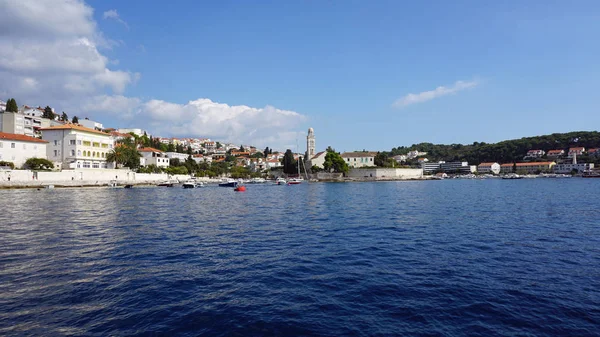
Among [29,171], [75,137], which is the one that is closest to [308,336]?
[29,171]

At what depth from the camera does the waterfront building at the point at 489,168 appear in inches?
6161

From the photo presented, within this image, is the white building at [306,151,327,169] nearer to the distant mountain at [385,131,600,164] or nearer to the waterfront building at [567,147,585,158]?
the distant mountain at [385,131,600,164]

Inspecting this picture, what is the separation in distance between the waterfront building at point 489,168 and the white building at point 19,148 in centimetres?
16254

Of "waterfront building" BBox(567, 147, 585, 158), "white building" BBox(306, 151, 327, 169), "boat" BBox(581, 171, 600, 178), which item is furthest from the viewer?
"waterfront building" BBox(567, 147, 585, 158)

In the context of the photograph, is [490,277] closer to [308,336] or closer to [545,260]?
[545,260]

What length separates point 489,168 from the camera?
15825 cm

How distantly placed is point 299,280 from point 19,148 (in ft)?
210

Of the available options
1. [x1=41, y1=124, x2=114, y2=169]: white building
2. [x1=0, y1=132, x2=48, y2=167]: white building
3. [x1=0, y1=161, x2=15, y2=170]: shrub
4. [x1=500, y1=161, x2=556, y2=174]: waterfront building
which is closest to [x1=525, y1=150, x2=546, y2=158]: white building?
[x1=500, y1=161, x2=556, y2=174]: waterfront building

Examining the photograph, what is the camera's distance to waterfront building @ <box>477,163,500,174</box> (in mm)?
156500

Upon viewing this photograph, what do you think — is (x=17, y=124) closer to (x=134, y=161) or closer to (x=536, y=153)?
(x=134, y=161)

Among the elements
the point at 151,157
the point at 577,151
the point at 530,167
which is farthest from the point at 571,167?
the point at 151,157

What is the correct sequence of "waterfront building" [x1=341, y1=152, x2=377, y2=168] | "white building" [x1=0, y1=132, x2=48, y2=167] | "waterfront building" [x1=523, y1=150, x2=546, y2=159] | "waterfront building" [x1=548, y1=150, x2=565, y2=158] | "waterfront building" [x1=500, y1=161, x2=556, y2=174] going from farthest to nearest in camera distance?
"waterfront building" [x1=523, y1=150, x2=546, y2=159], "waterfront building" [x1=548, y1=150, x2=565, y2=158], "waterfront building" [x1=500, y1=161, x2=556, y2=174], "waterfront building" [x1=341, y1=152, x2=377, y2=168], "white building" [x1=0, y1=132, x2=48, y2=167]

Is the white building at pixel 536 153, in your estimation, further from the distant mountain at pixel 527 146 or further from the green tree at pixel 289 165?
the green tree at pixel 289 165

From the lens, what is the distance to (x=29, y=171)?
167 ft
